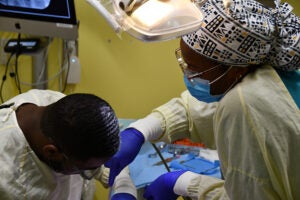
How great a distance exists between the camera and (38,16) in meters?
1.66

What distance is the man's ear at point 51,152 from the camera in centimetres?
102

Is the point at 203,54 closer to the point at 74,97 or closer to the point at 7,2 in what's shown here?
the point at 74,97

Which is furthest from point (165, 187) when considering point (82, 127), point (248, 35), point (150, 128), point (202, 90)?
point (248, 35)

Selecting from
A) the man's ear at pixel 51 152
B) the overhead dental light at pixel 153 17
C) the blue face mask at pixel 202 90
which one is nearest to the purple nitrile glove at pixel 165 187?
the blue face mask at pixel 202 90

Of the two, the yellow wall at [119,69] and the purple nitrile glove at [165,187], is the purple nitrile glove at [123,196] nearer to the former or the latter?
the purple nitrile glove at [165,187]

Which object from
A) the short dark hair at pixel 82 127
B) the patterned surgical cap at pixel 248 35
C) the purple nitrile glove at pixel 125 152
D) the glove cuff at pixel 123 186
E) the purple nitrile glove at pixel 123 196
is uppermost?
the patterned surgical cap at pixel 248 35

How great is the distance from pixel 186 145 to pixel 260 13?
4.28 ft

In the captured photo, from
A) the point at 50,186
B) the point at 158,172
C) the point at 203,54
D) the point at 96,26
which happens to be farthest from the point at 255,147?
the point at 96,26

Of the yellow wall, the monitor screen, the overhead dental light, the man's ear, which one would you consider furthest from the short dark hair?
the yellow wall

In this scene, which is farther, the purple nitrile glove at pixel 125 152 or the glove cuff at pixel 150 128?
the glove cuff at pixel 150 128

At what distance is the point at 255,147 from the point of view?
946 mm

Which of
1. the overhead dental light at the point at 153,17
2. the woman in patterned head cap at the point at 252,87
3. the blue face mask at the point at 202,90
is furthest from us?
the blue face mask at the point at 202,90

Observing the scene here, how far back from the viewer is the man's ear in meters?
1.02

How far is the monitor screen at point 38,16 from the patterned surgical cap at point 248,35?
34.0 inches
